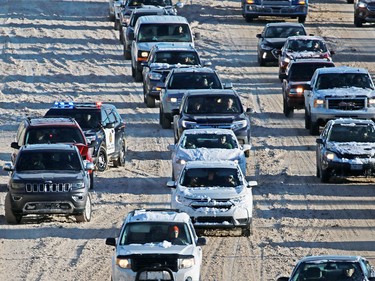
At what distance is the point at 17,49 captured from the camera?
5416 centimetres

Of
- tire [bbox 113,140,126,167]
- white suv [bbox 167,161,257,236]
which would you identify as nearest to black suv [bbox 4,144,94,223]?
white suv [bbox 167,161,257,236]

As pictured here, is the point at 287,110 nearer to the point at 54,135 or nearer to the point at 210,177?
the point at 54,135

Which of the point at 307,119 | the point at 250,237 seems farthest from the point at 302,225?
the point at 307,119

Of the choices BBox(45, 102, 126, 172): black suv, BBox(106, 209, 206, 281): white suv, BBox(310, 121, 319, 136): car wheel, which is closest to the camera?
BBox(106, 209, 206, 281): white suv

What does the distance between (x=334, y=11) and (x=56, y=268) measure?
130 feet

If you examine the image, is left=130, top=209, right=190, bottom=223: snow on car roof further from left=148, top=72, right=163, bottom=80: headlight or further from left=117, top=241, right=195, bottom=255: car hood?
left=148, top=72, right=163, bottom=80: headlight

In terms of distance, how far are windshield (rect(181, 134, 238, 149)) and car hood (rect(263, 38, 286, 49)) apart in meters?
17.9

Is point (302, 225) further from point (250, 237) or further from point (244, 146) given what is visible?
point (244, 146)

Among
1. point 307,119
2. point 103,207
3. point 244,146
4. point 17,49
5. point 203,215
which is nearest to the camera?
point 203,215

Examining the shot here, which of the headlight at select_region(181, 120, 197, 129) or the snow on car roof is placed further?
the headlight at select_region(181, 120, 197, 129)

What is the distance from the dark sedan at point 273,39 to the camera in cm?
4984

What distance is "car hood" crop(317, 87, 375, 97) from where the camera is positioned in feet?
126

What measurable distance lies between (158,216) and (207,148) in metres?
8.72

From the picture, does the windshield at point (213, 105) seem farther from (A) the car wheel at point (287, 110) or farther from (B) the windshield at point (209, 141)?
(A) the car wheel at point (287, 110)
